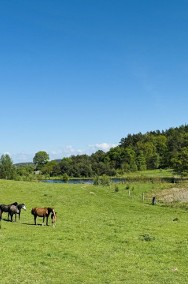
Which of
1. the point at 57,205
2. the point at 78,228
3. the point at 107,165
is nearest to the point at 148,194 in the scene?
the point at 57,205

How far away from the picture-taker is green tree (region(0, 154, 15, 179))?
90375 millimetres

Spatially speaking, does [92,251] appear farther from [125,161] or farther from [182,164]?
[125,161]

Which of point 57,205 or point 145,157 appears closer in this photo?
point 57,205

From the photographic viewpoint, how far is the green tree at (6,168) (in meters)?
90.4

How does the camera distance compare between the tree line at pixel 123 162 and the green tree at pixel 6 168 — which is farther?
the tree line at pixel 123 162

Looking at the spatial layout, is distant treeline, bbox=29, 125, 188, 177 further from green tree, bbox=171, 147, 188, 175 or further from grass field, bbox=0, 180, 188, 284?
grass field, bbox=0, 180, 188, 284

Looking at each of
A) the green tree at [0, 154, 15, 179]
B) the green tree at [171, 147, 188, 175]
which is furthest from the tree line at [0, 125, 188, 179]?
the green tree at [171, 147, 188, 175]

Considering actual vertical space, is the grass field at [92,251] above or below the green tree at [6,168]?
below

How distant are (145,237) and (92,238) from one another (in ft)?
10.4

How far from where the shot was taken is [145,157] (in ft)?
576

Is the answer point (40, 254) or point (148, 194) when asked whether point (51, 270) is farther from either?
point (148, 194)

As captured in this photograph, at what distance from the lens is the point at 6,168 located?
93.8m

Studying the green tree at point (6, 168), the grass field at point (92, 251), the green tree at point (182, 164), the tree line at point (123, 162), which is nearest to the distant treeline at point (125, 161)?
the tree line at point (123, 162)

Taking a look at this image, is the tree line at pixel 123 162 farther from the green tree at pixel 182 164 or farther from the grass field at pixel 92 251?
the grass field at pixel 92 251
